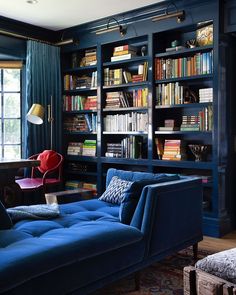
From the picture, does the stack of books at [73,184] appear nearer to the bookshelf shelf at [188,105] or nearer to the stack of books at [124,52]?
the bookshelf shelf at [188,105]

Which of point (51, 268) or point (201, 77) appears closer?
point (51, 268)

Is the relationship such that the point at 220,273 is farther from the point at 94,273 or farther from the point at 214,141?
the point at 214,141

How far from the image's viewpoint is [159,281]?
2.77 metres

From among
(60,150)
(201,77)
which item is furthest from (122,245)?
(60,150)

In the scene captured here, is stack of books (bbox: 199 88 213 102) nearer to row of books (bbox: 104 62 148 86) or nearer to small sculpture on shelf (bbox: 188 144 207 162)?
small sculpture on shelf (bbox: 188 144 207 162)

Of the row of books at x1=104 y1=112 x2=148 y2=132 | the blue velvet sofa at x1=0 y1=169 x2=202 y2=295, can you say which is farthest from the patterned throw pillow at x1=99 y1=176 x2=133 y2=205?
the row of books at x1=104 y1=112 x2=148 y2=132

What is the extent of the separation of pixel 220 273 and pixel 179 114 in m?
2.88

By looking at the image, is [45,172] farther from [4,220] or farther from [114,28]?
[4,220]

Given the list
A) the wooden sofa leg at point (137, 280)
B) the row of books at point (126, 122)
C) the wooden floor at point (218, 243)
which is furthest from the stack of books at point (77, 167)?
the wooden sofa leg at point (137, 280)

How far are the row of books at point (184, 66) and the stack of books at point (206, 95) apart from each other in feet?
0.62

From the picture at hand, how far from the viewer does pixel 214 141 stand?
4004 mm

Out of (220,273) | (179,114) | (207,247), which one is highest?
(179,114)

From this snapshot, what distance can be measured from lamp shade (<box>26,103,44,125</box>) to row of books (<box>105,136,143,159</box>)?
1033mm

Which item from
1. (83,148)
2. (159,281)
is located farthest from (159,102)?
(159,281)
